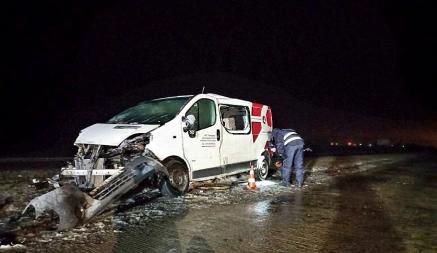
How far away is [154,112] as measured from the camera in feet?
26.4

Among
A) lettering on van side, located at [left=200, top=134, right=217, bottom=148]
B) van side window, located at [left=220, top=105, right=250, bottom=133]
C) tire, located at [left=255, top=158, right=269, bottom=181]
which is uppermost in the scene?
van side window, located at [left=220, top=105, right=250, bottom=133]

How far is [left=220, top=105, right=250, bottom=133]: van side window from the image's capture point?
903 centimetres

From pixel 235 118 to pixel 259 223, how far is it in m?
4.13

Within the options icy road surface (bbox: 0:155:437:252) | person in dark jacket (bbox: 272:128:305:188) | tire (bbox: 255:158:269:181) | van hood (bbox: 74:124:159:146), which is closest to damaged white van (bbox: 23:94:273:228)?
van hood (bbox: 74:124:159:146)

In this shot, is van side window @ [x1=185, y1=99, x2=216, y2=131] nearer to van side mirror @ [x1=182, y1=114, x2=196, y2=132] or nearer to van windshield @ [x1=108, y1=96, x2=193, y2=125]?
van side mirror @ [x1=182, y1=114, x2=196, y2=132]

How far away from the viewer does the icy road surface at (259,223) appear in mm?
4711

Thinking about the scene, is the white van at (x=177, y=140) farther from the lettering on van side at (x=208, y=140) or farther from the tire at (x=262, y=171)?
the tire at (x=262, y=171)

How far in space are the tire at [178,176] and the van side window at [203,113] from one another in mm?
883

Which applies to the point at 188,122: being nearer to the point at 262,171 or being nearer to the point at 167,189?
the point at 167,189

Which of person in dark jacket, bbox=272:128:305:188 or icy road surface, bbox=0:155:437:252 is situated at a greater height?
person in dark jacket, bbox=272:128:305:188

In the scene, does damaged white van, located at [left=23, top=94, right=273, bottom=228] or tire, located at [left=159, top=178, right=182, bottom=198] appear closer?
damaged white van, located at [left=23, top=94, right=273, bottom=228]

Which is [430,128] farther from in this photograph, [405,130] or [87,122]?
[87,122]

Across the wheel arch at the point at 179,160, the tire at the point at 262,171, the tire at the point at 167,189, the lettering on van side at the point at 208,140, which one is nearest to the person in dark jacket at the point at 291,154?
the tire at the point at 262,171

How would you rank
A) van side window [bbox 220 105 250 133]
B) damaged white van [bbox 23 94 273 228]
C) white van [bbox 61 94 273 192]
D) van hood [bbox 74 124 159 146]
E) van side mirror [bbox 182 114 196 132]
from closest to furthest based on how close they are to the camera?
1. damaged white van [bbox 23 94 273 228]
2. van hood [bbox 74 124 159 146]
3. white van [bbox 61 94 273 192]
4. van side mirror [bbox 182 114 196 132]
5. van side window [bbox 220 105 250 133]
